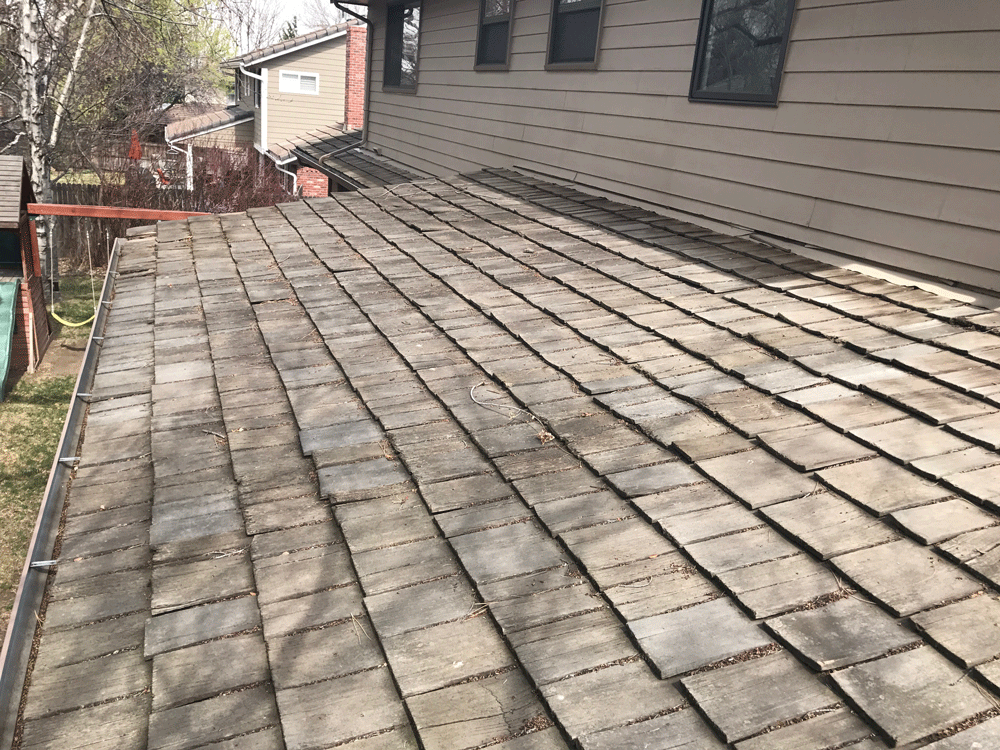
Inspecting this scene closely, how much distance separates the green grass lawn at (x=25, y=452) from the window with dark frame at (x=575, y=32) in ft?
24.7

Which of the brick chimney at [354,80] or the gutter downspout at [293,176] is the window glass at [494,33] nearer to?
the gutter downspout at [293,176]

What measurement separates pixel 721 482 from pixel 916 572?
69cm

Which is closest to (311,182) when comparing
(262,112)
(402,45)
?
(262,112)

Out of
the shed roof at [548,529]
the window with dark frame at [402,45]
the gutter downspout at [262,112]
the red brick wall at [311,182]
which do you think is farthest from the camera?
the gutter downspout at [262,112]

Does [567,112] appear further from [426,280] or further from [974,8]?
[974,8]

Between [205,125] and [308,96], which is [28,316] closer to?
[308,96]

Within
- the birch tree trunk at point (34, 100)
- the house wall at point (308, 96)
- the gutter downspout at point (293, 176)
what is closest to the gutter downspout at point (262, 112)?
the house wall at point (308, 96)

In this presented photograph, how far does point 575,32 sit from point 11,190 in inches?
405

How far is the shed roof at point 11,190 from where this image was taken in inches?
492

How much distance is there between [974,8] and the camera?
13.9 feet

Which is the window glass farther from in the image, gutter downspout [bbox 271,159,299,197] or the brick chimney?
the brick chimney

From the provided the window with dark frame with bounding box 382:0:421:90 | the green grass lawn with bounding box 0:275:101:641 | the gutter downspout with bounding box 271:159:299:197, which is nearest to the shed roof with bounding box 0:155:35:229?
the green grass lawn with bounding box 0:275:101:641

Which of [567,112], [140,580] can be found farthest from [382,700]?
[567,112]

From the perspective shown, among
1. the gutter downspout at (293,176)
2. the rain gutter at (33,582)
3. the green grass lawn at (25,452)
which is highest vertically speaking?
the rain gutter at (33,582)
